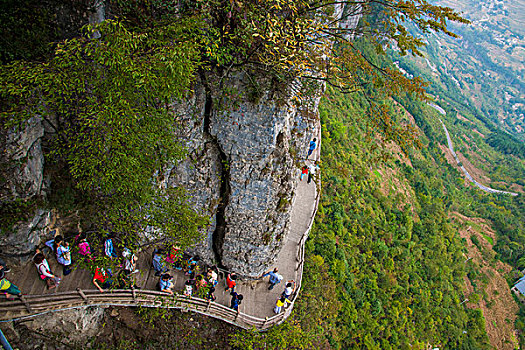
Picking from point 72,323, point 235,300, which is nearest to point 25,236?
point 72,323

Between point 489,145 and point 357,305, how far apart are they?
141 m

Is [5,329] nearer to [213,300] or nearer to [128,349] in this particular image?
[128,349]

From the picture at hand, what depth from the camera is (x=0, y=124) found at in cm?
639

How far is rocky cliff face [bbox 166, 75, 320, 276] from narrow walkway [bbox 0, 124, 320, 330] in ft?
4.11

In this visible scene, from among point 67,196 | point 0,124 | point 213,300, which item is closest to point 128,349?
point 213,300

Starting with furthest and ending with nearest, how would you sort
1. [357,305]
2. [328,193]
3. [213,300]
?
[328,193], [357,305], [213,300]

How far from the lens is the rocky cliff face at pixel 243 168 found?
8.41 m

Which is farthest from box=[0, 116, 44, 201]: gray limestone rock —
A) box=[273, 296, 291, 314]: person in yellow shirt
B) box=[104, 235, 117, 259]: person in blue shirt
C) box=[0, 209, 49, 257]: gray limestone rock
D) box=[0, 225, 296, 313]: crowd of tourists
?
box=[273, 296, 291, 314]: person in yellow shirt

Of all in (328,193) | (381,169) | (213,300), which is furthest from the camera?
(381,169)

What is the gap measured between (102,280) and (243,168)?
5.66m

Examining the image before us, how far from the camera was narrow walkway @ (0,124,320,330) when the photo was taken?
7379 millimetres

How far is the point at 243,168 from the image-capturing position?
9.22 m

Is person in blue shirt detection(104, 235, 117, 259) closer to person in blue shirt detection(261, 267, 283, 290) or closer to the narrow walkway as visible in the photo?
the narrow walkway

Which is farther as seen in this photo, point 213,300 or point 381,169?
point 381,169
